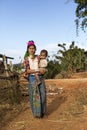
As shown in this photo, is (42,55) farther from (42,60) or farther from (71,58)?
(71,58)

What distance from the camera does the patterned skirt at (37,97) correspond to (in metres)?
7.45

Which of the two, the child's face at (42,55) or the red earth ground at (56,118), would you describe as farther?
the child's face at (42,55)

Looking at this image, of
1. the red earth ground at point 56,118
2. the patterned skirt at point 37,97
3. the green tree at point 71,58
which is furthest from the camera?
the green tree at point 71,58

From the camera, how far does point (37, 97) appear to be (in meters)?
7.50

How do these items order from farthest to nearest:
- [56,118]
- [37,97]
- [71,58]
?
[71,58], [37,97], [56,118]

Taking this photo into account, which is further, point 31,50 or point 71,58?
point 71,58

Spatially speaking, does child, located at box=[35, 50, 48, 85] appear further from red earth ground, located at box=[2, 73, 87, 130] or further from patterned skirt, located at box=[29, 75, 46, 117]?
red earth ground, located at box=[2, 73, 87, 130]

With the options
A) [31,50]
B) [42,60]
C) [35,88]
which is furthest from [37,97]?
[31,50]

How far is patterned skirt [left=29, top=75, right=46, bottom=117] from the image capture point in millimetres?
7449

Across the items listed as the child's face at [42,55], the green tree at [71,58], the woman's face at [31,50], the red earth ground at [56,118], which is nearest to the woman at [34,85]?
the woman's face at [31,50]

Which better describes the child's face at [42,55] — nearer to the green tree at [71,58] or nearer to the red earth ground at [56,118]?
the red earth ground at [56,118]

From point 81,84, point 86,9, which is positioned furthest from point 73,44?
point 81,84

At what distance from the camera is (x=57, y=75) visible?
23.5 meters

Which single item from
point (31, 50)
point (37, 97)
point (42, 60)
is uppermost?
point (31, 50)
